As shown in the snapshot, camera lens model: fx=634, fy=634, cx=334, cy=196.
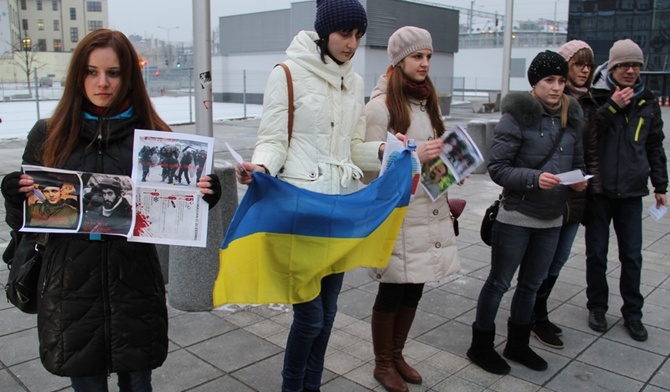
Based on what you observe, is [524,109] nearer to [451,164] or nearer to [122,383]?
[451,164]

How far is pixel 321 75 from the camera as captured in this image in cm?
326

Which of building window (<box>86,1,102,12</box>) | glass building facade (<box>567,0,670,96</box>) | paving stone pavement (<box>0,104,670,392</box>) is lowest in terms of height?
paving stone pavement (<box>0,104,670,392</box>)

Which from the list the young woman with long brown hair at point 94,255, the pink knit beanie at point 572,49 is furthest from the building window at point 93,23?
the young woman with long brown hair at point 94,255

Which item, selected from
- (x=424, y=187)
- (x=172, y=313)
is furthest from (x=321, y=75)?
(x=172, y=313)

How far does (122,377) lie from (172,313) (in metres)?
2.34

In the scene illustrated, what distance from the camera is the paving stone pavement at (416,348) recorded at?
155 inches

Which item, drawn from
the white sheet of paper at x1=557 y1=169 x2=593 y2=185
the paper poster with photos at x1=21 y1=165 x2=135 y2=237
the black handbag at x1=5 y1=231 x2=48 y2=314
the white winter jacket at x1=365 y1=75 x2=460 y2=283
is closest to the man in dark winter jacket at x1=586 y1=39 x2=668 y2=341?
the white sheet of paper at x1=557 y1=169 x2=593 y2=185

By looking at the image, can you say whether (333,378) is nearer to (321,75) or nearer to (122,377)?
(122,377)

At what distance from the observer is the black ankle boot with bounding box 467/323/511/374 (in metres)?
4.12

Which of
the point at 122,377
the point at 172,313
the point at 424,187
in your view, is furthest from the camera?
the point at 172,313

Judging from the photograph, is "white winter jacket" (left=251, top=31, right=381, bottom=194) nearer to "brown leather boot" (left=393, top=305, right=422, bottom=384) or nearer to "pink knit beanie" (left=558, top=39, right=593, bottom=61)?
"brown leather boot" (left=393, top=305, right=422, bottom=384)

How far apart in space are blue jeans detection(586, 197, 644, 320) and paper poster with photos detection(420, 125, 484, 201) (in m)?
1.67

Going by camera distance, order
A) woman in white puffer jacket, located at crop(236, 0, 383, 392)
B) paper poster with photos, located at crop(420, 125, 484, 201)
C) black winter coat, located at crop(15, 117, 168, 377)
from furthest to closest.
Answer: paper poster with photos, located at crop(420, 125, 484, 201)
woman in white puffer jacket, located at crop(236, 0, 383, 392)
black winter coat, located at crop(15, 117, 168, 377)

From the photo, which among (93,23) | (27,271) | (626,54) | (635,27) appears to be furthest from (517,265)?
(93,23)
